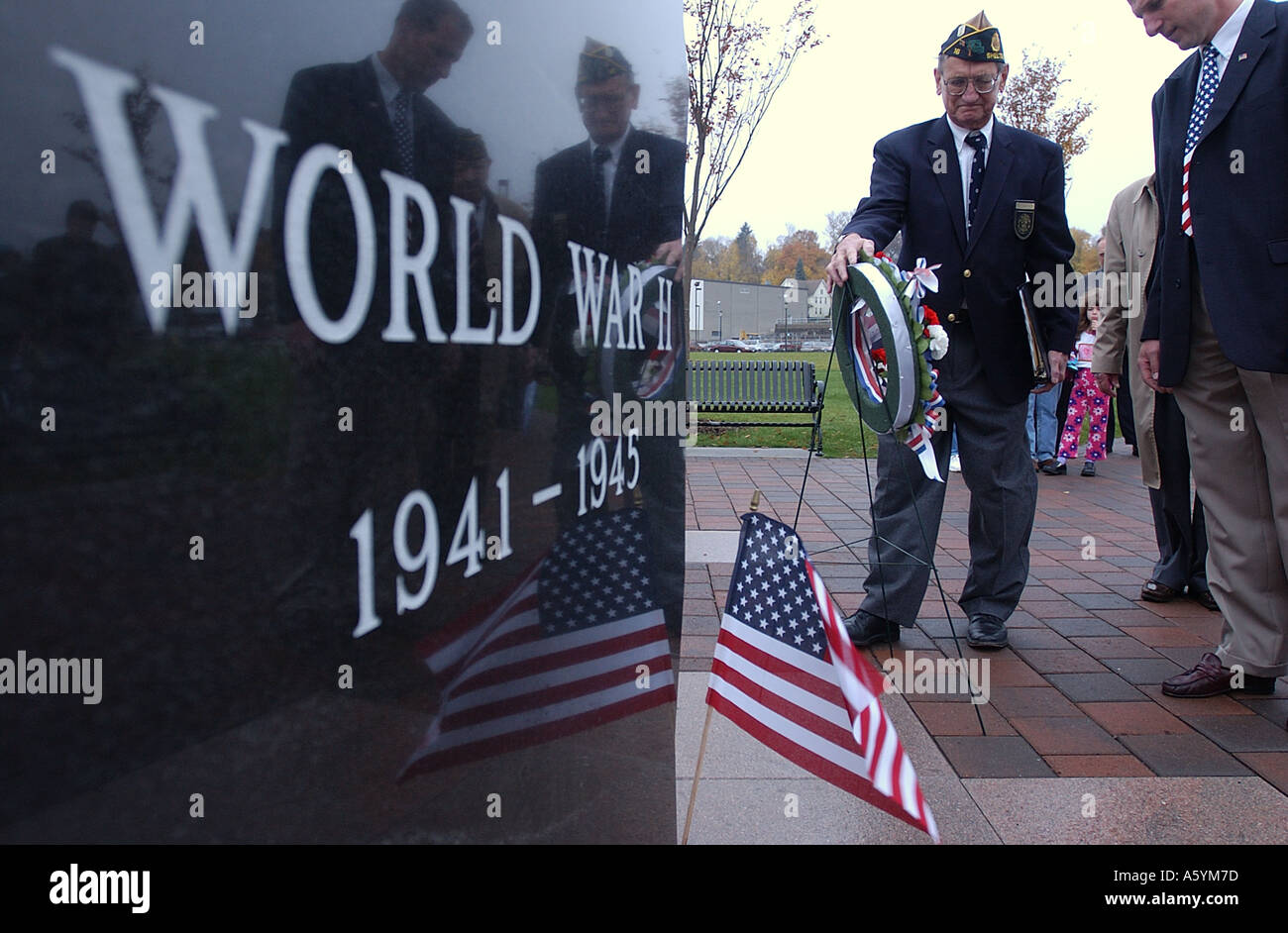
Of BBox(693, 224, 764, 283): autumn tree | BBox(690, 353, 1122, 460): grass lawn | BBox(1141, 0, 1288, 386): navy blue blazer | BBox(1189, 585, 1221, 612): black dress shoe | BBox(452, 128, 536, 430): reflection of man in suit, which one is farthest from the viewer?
BBox(693, 224, 764, 283): autumn tree

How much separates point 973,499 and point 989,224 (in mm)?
1020

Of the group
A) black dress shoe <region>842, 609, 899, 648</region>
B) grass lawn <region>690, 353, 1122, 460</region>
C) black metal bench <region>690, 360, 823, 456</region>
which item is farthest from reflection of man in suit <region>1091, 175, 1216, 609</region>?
black metal bench <region>690, 360, 823, 456</region>

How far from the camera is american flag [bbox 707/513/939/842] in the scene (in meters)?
1.95

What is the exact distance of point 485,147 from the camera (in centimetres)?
150

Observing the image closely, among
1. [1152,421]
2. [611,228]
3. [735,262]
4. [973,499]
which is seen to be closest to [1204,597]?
[1152,421]

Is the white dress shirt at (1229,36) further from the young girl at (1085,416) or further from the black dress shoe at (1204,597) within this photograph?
the young girl at (1085,416)

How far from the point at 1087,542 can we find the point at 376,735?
5.14m

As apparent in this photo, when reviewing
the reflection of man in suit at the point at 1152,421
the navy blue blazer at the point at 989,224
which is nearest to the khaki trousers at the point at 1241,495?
the navy blue blazer at the point at 989,224

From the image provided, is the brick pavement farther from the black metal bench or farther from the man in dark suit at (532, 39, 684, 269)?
the black metal bench

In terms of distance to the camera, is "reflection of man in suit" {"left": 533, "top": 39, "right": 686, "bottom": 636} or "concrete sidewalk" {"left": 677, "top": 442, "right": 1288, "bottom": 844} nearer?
"reflection of man in suit" {"left": 533, "top": 39, "right": 686, "bottom": 636}

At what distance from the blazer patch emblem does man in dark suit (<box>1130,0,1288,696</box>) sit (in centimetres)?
43

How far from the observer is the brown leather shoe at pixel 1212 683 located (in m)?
3.11

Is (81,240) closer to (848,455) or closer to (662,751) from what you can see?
(662,751)

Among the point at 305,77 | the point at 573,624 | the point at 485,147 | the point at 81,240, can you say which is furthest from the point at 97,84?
the point at 573,624
